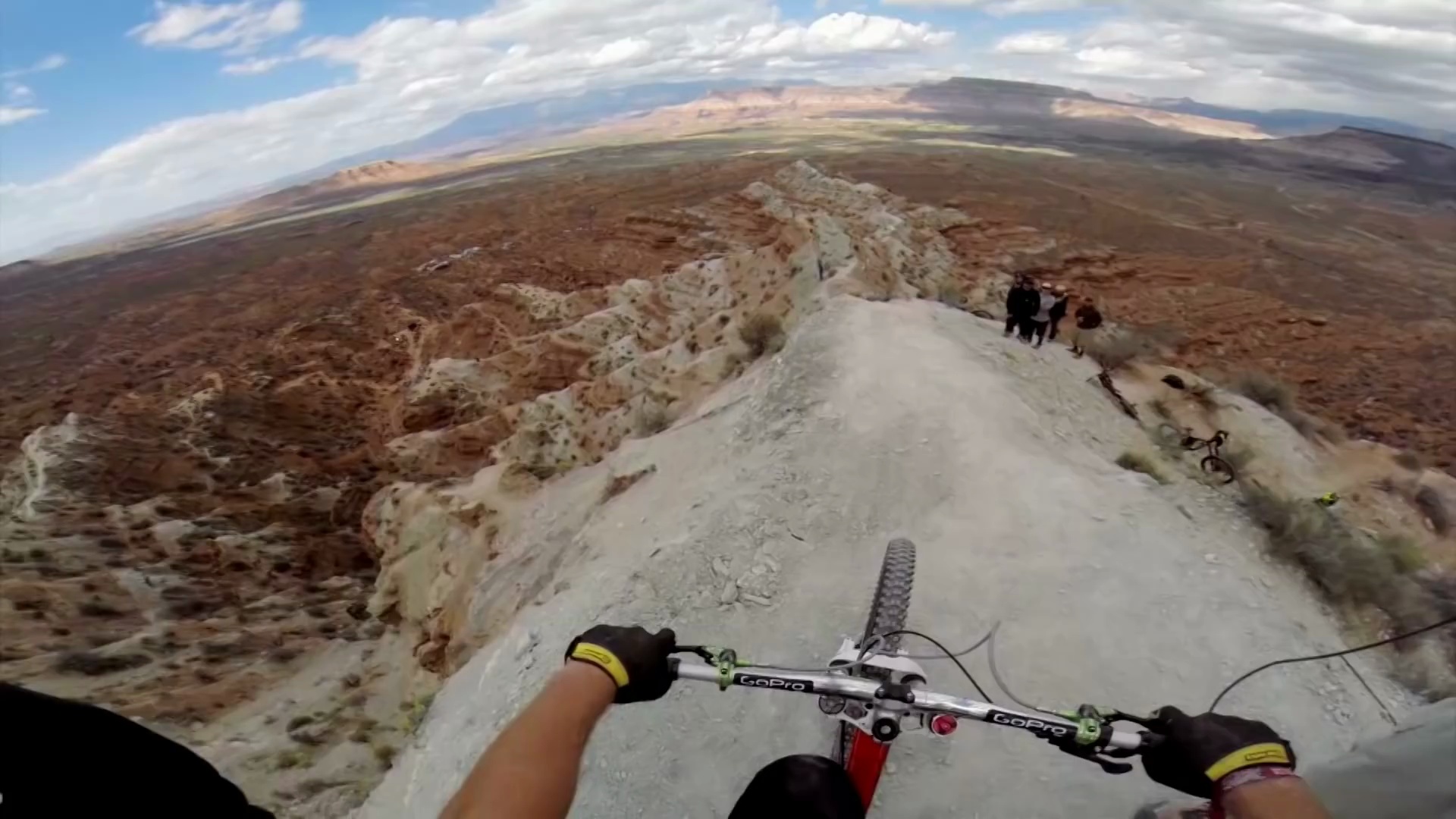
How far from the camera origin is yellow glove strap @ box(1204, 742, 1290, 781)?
1.92 metres

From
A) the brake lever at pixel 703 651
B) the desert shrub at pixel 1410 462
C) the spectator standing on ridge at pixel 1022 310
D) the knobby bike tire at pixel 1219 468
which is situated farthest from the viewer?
the desert shrub at pixel 1410 462

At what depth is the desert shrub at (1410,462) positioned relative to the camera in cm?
1208

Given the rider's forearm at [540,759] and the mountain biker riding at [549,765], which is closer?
the mountain biker riding at [549,765]

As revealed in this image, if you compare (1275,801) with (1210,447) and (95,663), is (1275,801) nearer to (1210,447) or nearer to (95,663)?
(1210,447)

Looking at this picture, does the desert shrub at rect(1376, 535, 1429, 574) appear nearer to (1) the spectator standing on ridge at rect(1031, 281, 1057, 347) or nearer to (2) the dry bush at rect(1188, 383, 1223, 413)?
(1) the spectator standing on ridge at rect(1031, 281, 1057, 347)

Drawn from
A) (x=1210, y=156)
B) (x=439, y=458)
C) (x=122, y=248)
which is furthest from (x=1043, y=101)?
(x=439, y=458)

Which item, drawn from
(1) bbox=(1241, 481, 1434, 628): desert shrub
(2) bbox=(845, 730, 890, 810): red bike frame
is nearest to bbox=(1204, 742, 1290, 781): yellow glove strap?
(2) bbox=(845, 730, 890, 810): red bike frame

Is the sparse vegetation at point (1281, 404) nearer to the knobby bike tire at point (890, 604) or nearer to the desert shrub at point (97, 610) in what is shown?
the knobby bike tire at point (890, 604)

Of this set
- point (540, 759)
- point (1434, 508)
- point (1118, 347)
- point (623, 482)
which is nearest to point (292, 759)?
point (623, 482)

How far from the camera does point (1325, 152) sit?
8056cm

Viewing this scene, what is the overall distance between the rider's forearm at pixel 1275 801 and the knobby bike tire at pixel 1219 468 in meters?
5.62

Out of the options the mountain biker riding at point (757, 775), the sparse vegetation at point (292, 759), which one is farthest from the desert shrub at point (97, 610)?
the mountain biker riding at point (757, 775)

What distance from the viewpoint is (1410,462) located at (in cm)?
1224

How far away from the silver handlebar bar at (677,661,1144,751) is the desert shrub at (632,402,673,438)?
725 cm
